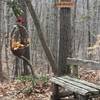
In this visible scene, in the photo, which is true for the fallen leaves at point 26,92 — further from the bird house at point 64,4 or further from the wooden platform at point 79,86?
the bird house at point 64,4

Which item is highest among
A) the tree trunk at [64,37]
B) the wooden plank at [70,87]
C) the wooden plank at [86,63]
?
the tree trunk at [64,37]

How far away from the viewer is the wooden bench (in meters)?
5.62

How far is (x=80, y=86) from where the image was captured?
6008 millimetres

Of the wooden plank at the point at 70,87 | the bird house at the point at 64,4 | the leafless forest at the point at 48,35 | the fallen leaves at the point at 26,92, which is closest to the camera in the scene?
the wooden plank at the point at 70,87

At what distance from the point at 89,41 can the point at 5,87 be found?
329 cm

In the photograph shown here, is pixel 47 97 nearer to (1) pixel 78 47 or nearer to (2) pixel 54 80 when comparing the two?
(2) pixel 54 80

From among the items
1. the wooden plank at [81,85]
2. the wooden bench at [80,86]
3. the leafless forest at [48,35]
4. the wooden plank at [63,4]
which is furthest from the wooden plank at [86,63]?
the leafless forest at [48,35]

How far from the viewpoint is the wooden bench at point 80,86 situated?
5625 millimetres

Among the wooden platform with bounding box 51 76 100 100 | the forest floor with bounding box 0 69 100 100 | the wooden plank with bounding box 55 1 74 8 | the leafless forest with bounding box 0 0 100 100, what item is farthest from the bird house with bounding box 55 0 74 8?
the leafless forest with bounding box 0 0 100 100

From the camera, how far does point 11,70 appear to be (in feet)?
34.9

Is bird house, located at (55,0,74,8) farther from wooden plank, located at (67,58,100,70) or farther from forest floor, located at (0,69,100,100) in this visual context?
forest floor, located at (0,69,100,100)

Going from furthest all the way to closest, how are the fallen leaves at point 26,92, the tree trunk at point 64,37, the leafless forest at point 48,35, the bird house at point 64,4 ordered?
the leafless forest at point 48,35 → the fallen leaves at point 26,92 → the tree trunk at point 64,37 → the bird house at point 64,4

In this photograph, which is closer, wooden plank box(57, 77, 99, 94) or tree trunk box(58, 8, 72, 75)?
wooden plank box(57, 77, 99, 94)

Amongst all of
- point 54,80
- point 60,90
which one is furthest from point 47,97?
point 54,80
